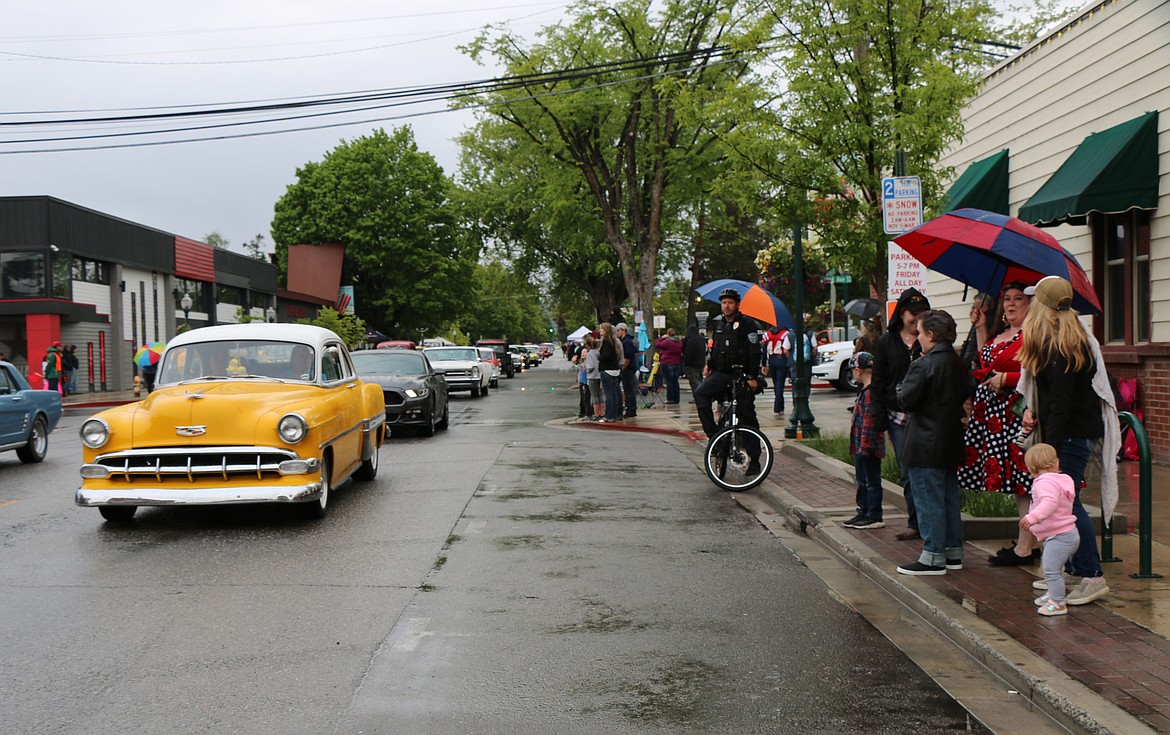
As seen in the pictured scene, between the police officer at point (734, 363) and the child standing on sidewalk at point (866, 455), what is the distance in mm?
2539

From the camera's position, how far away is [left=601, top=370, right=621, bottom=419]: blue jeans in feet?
68.2

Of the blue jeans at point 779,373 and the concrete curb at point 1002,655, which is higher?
the blue jeans at point 779,373

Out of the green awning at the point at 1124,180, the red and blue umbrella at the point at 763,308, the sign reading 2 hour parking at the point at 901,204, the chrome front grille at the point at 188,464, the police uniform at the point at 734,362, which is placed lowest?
the chrome front grille at the point at 188,464

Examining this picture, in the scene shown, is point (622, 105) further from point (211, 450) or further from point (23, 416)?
point (211, 450)

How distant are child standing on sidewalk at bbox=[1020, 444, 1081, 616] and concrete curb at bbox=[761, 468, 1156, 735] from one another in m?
0.43

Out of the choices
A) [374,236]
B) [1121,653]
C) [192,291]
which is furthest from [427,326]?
[1121,653]

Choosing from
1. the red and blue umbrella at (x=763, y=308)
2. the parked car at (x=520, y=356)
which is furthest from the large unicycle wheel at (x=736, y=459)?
the parked car at (x=520, y=356)

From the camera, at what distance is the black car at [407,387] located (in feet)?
58.9

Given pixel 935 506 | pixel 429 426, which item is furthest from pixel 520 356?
pixel 935 506

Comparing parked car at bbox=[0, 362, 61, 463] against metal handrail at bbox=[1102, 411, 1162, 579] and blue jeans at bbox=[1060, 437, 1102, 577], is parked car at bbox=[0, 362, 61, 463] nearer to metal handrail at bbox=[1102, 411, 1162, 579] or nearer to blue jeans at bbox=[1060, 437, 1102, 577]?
blue jeans at bbox=[1060, 437, 1102, 577]

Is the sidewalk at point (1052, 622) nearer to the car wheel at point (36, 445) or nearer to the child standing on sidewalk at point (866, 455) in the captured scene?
the child standing on sidewalk at point (866, 455)

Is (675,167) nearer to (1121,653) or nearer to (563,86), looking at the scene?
(563,86)

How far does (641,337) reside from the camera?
108ft

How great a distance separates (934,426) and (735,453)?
15.9 ft
